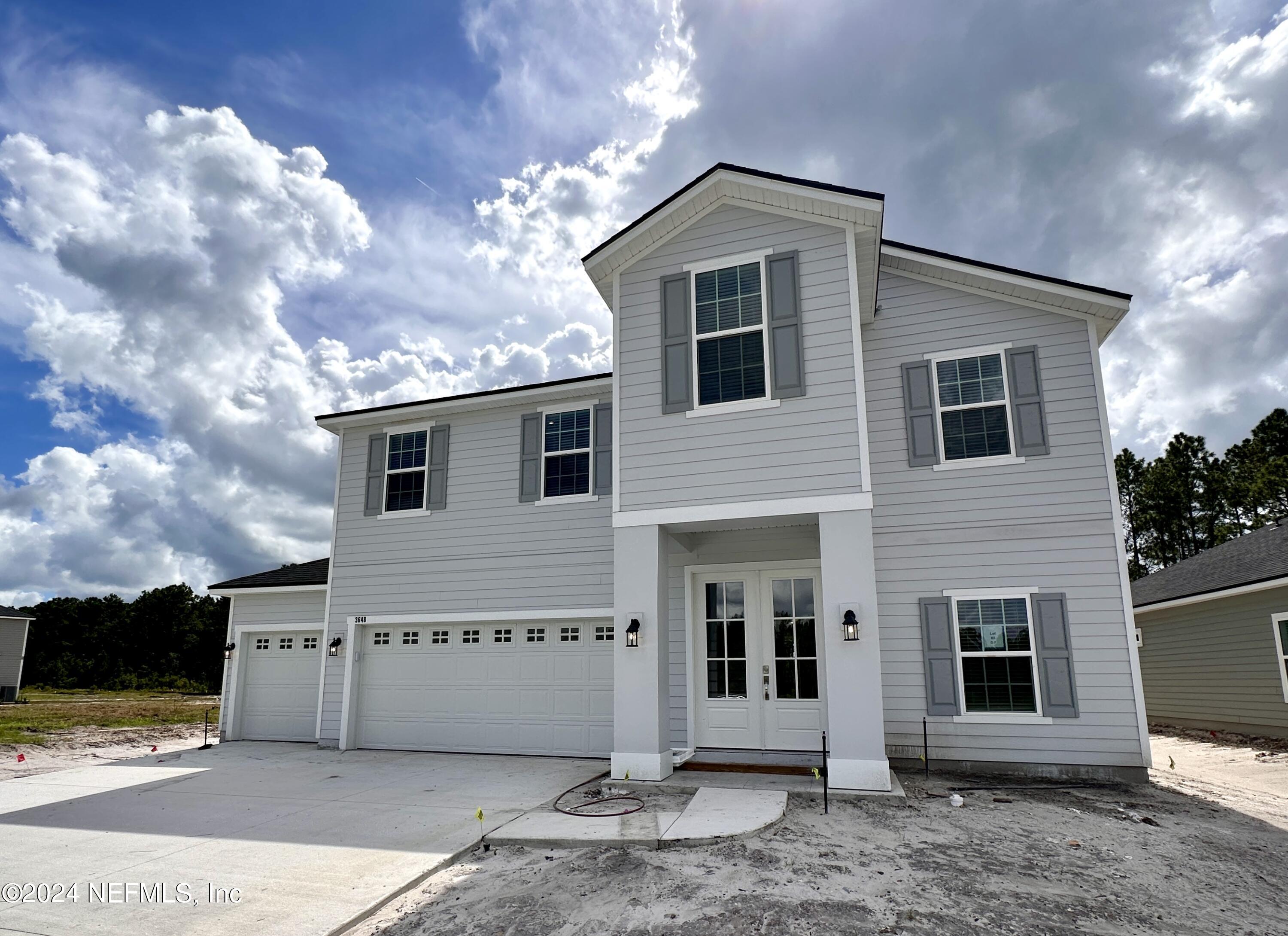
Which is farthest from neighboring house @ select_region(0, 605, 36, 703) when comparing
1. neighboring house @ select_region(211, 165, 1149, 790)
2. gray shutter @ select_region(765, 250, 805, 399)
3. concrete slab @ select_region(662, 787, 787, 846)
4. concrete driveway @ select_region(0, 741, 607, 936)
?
gray shutter @ select_region(765, 250, 805, 399)

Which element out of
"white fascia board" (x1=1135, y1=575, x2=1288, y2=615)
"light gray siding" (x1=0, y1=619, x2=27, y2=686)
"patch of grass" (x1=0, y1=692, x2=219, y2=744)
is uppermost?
"white fascia board" (x1=1135, y1=575, x2=1288, y2=615)

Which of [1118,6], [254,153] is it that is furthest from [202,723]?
[1118,6]

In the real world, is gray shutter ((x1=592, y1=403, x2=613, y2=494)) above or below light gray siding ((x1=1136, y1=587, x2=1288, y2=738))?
above

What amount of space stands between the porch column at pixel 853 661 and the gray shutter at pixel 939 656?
65.5 inches

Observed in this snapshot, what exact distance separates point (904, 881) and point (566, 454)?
7.75m

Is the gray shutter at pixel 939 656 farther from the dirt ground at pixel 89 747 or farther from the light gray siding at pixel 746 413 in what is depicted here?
the dirt ground at pixel 89 747

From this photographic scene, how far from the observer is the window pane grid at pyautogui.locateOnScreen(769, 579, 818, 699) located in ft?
31.4

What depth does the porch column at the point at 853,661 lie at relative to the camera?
738cm

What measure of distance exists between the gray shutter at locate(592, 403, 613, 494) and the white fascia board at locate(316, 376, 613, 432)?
0.32 metres

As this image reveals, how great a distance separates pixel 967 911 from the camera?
441cm

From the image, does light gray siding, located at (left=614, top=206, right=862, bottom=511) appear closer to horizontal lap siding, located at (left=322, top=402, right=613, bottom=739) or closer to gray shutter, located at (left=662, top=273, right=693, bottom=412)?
gray shutter, located at (left=662, top=273, right=693, bottom=412)

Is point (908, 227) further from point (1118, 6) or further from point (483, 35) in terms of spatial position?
point (483, 35)

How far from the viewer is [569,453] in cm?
1141

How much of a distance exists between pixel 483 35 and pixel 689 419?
6.64 m
